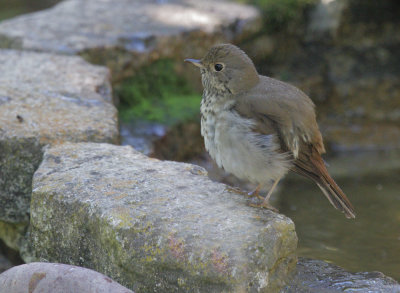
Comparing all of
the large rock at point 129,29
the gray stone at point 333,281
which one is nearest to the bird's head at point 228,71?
the gray stone at point 333,281

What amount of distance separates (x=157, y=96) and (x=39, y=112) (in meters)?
2.03

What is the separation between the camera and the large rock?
6309 mm

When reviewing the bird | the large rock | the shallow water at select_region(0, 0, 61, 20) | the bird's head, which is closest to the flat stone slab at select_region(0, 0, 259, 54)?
the large rock

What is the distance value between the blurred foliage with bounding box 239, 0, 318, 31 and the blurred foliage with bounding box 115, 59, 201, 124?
1.52 m

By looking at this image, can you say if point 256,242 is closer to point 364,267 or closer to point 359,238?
point 364,267

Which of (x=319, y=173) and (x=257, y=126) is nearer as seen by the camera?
(x=257, y=126)

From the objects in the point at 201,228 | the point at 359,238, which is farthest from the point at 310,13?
the point at 201,228

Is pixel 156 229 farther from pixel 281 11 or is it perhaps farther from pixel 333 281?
pixel 281 11

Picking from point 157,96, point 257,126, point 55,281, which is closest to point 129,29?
point 157,96

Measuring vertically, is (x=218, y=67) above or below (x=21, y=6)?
above

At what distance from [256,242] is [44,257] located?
1272 millimetres

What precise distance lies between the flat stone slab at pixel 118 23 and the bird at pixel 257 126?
255 centimetres

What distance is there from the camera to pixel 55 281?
10.2ft

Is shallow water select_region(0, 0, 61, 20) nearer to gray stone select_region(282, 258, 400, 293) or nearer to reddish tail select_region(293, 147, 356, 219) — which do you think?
reddish tail select_region(293, 147, 356, 219)
